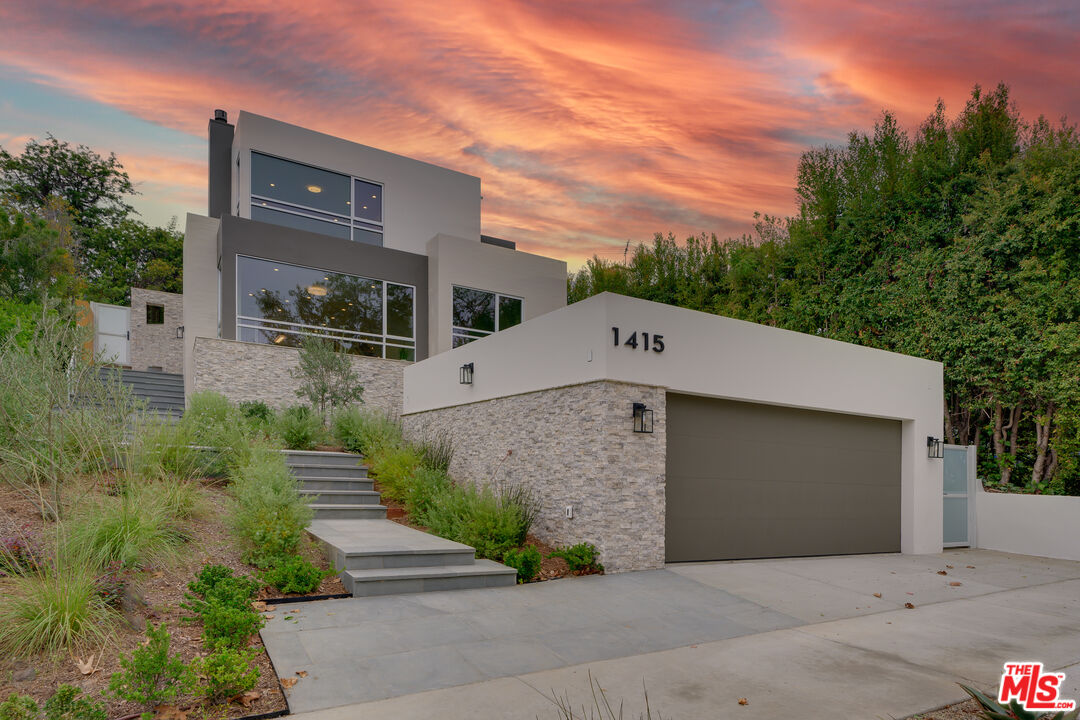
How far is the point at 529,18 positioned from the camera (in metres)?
8.33

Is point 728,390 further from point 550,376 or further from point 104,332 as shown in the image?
point 104,332

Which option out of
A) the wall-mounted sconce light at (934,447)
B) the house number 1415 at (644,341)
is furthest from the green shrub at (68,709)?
the wall-mounted sconce light at (934,447)

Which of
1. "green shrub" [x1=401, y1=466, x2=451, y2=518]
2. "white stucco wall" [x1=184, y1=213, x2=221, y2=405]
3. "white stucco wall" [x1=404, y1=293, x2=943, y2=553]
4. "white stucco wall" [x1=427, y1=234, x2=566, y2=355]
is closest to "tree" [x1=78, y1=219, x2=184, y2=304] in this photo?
"white stucco wall" [x1=184, y1=213, x2=221, y2=405]

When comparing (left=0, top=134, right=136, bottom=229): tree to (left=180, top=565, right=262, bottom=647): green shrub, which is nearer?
(left=180, top=565, right=262, bottom=647): green shrub

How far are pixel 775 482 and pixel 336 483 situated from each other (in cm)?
674

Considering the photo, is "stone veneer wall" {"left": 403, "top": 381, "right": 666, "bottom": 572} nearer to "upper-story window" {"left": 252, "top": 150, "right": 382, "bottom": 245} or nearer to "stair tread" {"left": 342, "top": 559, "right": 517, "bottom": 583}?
"stair tread" {"left": 342, "top": 559, "right": 517, "bottom": 583}

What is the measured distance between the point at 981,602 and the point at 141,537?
28.0 feet

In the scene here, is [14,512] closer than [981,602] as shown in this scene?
Yes

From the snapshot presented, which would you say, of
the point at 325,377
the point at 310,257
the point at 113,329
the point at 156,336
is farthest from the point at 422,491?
the point at 113,329

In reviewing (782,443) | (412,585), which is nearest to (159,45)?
(412,585)

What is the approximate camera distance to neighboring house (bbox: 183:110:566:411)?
12.8 m

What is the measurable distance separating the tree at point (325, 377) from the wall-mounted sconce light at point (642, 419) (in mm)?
7411

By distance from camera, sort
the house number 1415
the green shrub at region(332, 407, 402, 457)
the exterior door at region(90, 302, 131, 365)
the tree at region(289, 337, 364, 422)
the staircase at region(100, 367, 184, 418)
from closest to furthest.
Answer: the house number 1415
the green shrub at region(332, 407, 402, 457)
the tree at region(289, 337, 364, 422)
the staircase at region(100, 367, 184, 418)
the exterior door at region(90, 302, 131, 365)

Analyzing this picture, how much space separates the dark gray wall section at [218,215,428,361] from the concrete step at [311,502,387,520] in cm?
590
